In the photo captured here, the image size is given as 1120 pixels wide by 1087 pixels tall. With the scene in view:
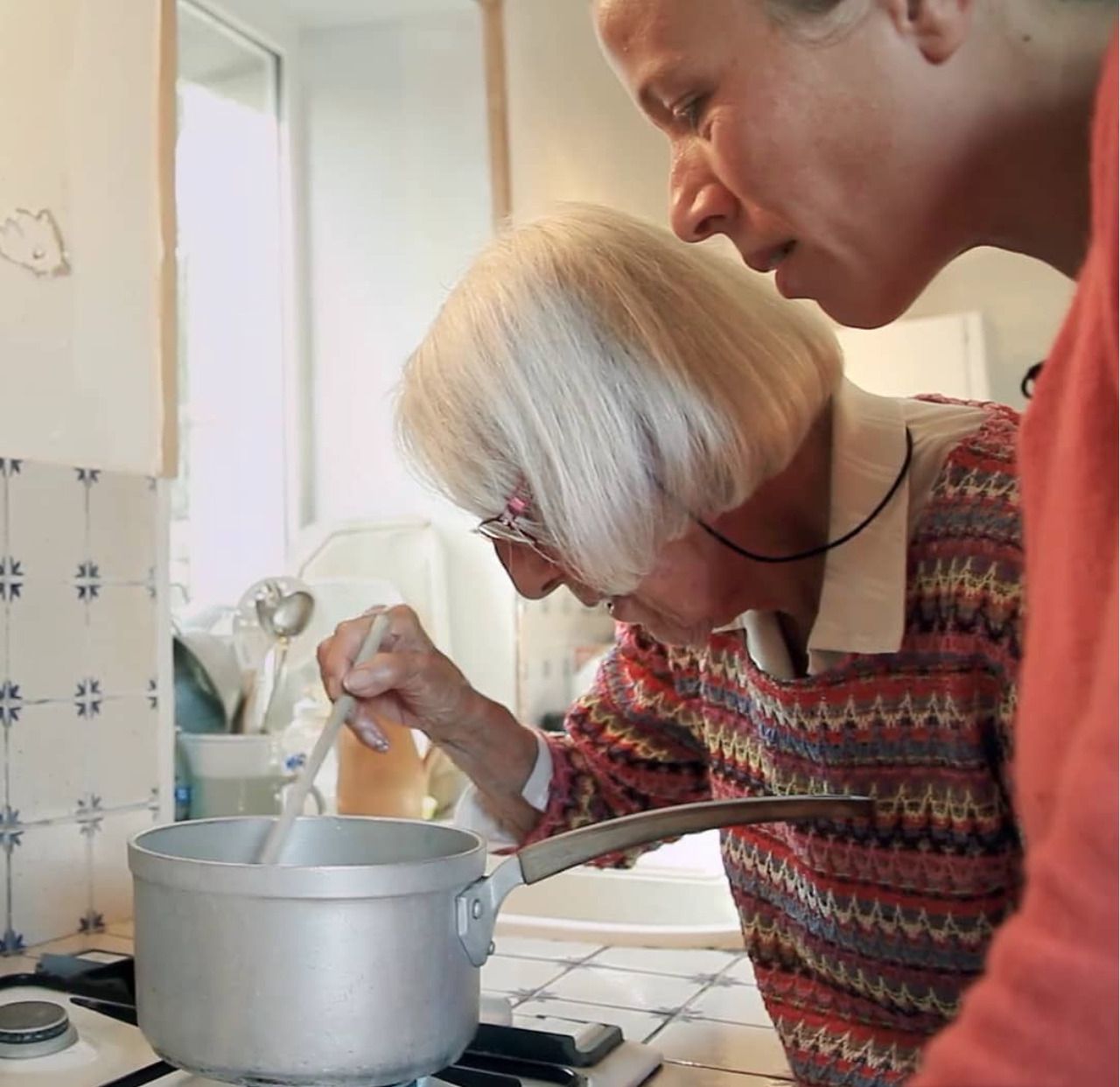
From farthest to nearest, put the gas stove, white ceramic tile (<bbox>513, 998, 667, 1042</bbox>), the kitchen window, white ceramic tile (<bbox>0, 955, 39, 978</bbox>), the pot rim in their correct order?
the kitchen window
white ceramic tile (<bbox>0, 955, 39, 978</bbox>)
white ceramic tile (<bbox>513, 998, 667, 1042</bbox>)
the gas stove
the pot rim

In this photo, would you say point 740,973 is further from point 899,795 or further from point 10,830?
point 10,830

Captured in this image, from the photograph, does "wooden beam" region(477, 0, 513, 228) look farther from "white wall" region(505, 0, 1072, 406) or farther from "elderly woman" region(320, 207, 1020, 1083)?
"elderly woman" region(320, 207, 1020, 1083)

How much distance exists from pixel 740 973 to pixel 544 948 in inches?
6.5

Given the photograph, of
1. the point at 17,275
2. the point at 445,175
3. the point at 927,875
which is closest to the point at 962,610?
the point at 927,875

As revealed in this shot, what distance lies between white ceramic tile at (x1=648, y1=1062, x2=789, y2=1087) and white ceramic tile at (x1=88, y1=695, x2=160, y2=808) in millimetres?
548

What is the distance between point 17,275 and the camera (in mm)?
1020

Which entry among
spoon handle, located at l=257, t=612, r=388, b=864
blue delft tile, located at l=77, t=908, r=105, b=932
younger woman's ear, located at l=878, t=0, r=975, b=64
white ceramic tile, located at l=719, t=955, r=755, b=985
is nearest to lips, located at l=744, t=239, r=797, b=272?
younger woman's ear, located at l=878, t=0, r=975, b=64

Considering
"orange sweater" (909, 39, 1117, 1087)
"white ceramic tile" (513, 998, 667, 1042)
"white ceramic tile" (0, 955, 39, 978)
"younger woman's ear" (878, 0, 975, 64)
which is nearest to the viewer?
"orange sweater" (909, 39, 1117, 1087)

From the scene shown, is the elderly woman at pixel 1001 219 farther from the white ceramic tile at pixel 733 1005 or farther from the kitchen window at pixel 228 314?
the kitchen window at pixel 228 314

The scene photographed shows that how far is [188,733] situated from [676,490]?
26.4 inches

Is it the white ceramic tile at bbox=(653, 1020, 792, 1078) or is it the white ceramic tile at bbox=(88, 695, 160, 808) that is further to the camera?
the white ceramic tile at bbox=(88, 695, 160, 808)

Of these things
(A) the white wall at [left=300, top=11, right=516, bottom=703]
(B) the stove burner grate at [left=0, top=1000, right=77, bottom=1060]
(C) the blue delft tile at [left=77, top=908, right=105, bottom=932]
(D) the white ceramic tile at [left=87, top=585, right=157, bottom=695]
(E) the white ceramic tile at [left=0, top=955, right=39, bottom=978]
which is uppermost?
(A) the white wall at [left=300, top=11, right=516, bottom=703]

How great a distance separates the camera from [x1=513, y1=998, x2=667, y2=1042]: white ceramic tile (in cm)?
84

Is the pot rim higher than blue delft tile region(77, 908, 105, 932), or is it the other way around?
the pot rim
